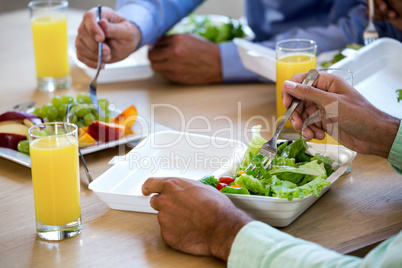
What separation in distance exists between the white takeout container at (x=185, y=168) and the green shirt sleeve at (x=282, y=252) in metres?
0.11

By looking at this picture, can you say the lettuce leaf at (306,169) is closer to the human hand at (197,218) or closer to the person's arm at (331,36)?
the human hand at (197,218)

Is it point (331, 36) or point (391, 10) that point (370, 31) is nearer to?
point (391, 10)

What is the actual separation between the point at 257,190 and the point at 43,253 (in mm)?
432

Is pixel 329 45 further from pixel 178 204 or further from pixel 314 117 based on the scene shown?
pixel 178 204

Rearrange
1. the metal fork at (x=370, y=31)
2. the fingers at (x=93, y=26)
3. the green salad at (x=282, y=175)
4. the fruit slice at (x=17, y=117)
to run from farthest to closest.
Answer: the metal fork at (x=370, y=31) < the fingers at (x=93, y=26) < the fruit slice at (x=17, y=117) < the green salad at (x=282, y=175)

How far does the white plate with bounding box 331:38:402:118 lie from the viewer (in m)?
1.46

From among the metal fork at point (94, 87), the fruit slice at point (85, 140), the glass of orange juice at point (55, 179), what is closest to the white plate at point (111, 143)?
the fruit slice at point (85, 140)

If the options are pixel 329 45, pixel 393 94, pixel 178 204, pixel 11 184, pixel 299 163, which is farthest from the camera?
pixel 329 45

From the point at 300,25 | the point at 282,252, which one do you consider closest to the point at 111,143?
the point at 282,252

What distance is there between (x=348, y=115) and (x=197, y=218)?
42 cm

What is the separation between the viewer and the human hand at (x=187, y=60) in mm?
2055

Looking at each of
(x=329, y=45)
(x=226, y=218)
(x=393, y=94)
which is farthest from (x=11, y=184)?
(x=329, y=45)

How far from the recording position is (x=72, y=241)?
1.07 metres

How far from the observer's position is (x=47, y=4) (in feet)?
6.62
